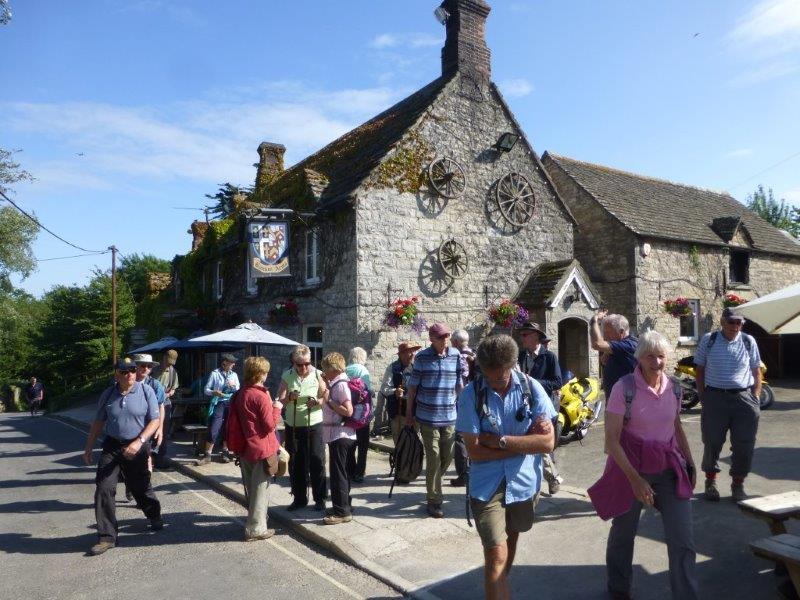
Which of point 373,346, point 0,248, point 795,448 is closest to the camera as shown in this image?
point 795,448

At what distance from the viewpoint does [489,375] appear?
3.67 metres

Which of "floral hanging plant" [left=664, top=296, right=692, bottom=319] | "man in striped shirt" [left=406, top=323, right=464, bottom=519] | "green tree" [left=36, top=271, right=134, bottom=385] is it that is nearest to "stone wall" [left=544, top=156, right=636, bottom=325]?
"floral hanging plant" [left=664, top=296, right=692, bottom=319]

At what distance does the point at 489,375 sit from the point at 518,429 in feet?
1.37

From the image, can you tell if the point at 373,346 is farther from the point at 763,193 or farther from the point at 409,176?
the point at 763,193

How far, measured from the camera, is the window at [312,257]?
45.6 ft

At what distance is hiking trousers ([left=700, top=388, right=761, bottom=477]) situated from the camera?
5.87 metres

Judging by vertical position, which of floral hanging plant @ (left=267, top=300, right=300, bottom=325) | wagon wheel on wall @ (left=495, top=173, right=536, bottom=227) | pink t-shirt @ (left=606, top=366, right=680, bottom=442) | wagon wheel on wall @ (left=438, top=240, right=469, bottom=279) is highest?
wagon wheel on wall @ (left=495, top=173, right=536, bottom=227)

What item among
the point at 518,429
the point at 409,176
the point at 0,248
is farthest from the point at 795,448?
the point at 0,248

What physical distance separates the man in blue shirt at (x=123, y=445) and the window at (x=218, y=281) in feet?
45.8

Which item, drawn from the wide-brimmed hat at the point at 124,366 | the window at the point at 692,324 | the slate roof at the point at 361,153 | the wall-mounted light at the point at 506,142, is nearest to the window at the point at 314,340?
the slate roof at the point at 361,153

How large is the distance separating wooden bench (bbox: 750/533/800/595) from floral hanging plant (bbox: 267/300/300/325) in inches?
457

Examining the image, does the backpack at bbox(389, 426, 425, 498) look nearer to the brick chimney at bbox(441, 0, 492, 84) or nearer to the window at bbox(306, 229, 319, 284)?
the window at bbox(306, 229, 319, 284)

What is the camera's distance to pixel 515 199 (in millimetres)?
14477

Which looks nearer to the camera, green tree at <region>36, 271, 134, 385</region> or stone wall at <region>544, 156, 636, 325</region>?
stone wall at <region>544, 156, 636, 325</region>
